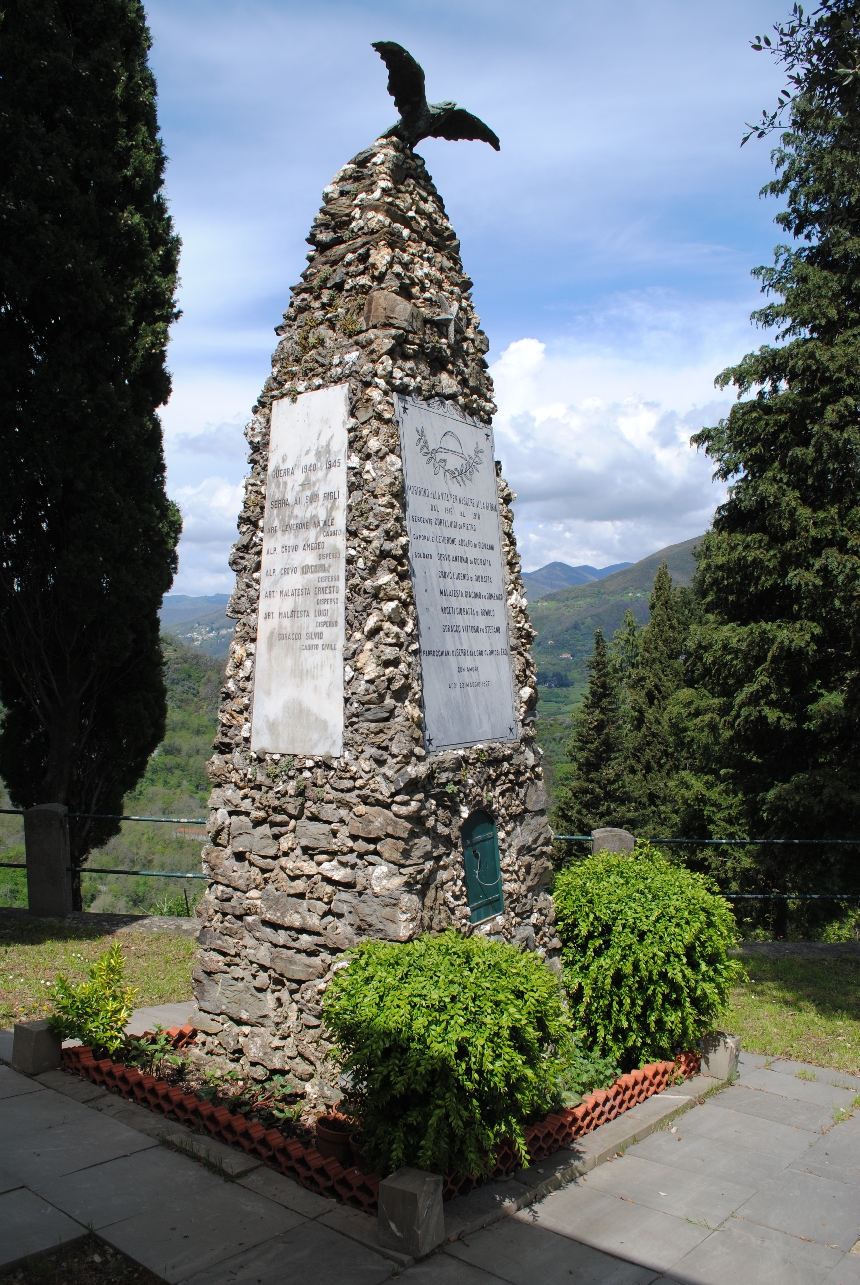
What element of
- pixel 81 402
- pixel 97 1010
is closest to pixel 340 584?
pixel 97 1010

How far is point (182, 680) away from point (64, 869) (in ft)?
111

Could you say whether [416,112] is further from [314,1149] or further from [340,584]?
[314,1149]

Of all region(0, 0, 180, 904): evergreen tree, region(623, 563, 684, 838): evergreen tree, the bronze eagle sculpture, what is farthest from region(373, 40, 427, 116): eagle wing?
region(623, 563, 684, 838): evergreen tree

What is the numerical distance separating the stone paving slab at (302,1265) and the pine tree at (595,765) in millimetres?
29442

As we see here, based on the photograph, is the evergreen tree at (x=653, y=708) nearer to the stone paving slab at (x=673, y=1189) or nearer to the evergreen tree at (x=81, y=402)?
the evergreen tree at (x=81, y=402)

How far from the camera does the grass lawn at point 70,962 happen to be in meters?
7.02

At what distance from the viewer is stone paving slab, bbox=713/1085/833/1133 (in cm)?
498

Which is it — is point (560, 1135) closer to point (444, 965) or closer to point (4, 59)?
point (444, 965)

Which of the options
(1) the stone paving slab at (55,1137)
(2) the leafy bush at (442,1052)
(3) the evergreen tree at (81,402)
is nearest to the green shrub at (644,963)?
(2) the leafy bush at (442,1052)

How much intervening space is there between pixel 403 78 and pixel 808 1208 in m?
6.85

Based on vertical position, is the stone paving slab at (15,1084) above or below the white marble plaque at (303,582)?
below

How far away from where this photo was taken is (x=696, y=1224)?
3820 millimetres

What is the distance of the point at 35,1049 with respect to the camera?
17.1ft

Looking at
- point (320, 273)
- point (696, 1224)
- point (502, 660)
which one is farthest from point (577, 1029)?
point (320, 273)
